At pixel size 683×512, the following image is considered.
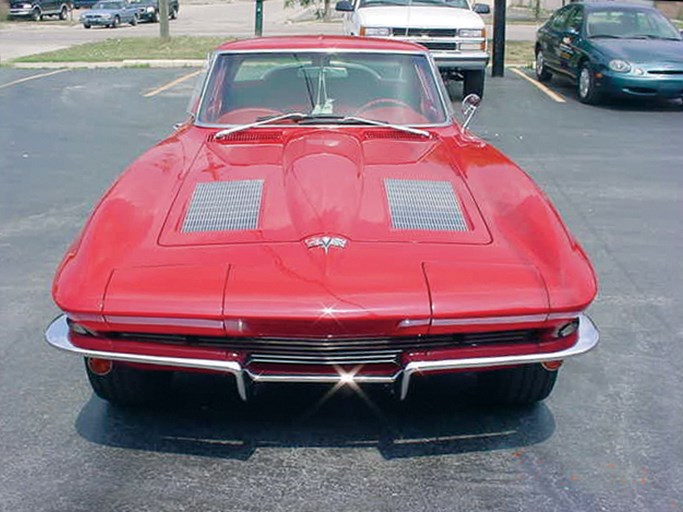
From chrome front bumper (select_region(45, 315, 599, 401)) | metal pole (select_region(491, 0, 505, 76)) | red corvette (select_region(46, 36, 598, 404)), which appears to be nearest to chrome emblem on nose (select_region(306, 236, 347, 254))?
red corvette (select_region(46, 36, 598, 404))

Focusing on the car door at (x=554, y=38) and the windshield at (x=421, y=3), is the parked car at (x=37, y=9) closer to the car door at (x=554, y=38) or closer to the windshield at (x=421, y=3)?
the car door at (x=554, y=38)

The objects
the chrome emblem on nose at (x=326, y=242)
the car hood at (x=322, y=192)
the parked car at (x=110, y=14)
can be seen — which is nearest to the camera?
the chrome emblem on nose at (x=326, y=242)

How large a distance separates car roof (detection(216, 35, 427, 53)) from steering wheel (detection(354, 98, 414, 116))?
0.34 m

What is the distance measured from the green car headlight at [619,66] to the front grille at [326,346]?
957 centimetres

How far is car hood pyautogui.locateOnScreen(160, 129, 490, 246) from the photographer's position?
3.23 meters

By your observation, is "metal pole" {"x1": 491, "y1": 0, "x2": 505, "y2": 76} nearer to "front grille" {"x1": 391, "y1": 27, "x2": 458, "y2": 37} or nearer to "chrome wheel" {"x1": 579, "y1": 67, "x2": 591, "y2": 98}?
"chrome wheel" {"x1": 579, "y1": 67, "x2": 591, "y2": 98}

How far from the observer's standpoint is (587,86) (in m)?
12.2

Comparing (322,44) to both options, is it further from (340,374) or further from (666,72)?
(666,72)

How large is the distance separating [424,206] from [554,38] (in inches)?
440

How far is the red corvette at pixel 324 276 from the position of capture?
2.84 meters

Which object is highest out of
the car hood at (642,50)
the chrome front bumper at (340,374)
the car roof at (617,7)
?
the car roof at (617,7)

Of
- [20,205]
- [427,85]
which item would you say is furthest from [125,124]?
[427,85]

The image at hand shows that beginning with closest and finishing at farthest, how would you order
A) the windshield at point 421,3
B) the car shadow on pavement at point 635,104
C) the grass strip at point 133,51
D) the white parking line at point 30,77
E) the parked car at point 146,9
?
the car shadow on pavement at point 635,104, the windshield at point 421,3, the white parking line at point 30,77, the grass strip at point 133,51, the parked car at point 146,9

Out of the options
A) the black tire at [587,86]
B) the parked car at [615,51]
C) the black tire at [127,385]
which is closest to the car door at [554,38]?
the parked car at [615,51]
